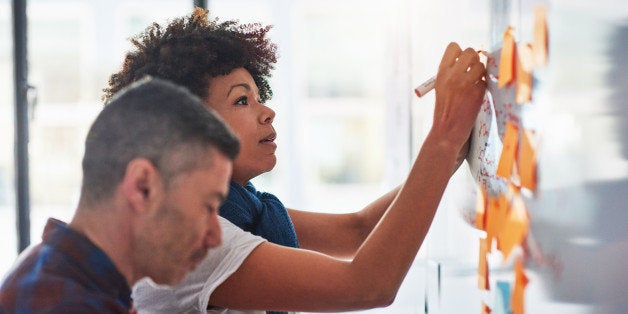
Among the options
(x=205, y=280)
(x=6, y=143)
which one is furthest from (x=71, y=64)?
(x=205, y=280)

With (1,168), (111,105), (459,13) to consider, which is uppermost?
(459,13)

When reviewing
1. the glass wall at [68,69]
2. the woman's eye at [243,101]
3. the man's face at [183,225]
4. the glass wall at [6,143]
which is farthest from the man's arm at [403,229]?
the glass wall at [68,69]

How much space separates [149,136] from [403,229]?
396 millimetres

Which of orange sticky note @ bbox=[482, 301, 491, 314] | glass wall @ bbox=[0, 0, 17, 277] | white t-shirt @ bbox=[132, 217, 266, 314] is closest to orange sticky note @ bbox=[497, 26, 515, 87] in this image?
orange sticky note @ bbox=[482, 301, 491, 314]

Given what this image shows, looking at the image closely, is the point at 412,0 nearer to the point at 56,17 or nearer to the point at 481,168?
the point at 481,168

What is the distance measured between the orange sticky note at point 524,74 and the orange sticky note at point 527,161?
4 centimetres

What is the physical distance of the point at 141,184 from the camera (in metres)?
0.86

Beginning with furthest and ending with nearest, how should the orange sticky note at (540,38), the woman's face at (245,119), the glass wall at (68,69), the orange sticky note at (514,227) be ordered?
the glass wall at (68,69), the woman's face at (245,119), the orange sticky note at (514,227), the orange sticky note at (540,38)

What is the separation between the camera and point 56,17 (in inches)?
142

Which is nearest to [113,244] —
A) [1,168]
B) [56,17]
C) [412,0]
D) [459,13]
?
[459,13]

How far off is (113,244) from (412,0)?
963 mm

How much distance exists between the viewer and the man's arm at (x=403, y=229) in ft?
3.54

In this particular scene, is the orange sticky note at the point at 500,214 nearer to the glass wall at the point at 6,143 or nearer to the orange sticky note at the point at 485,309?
the orange sticky note at the point at 485,309

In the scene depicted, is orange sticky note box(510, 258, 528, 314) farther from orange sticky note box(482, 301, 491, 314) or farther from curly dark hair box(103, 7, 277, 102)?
curly dark hair box(103, 7, 277, 102)
